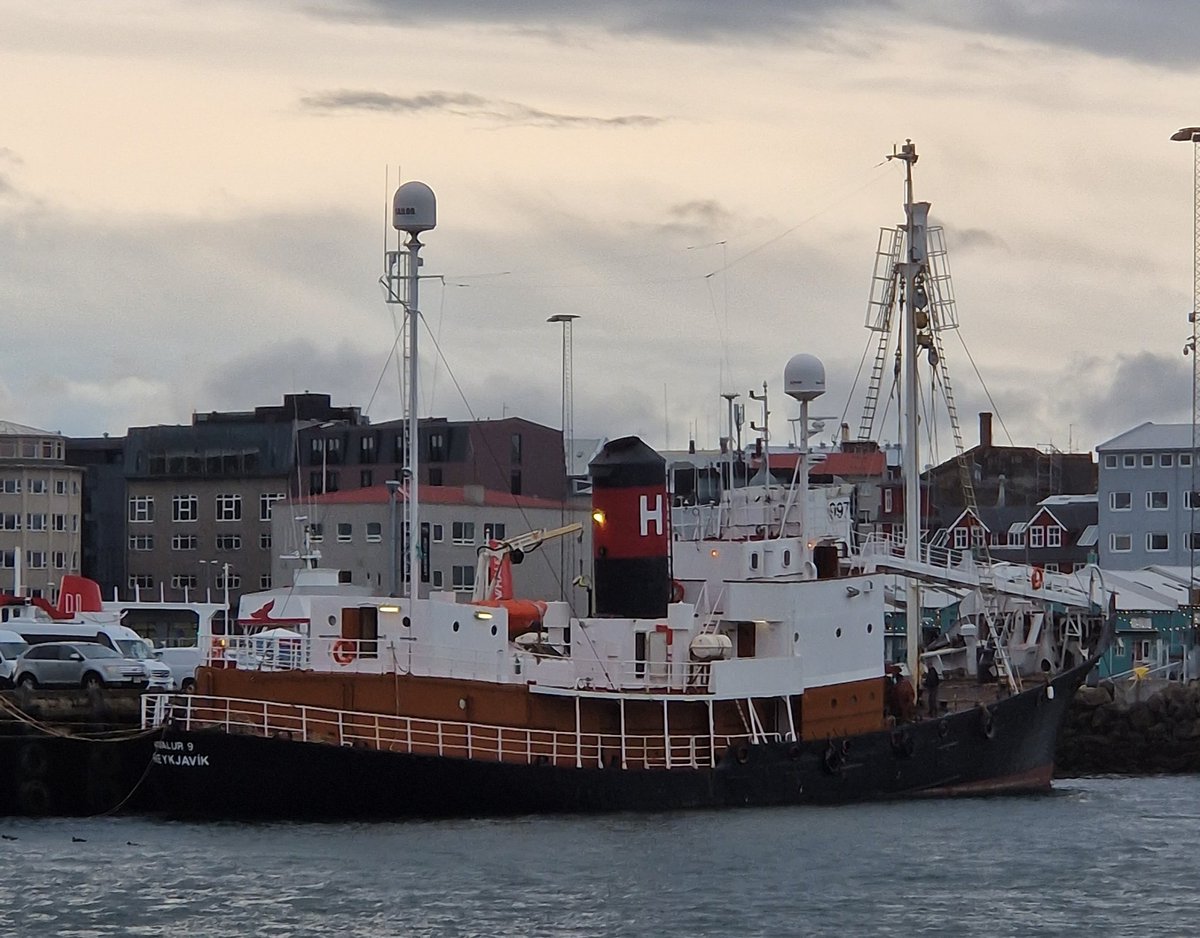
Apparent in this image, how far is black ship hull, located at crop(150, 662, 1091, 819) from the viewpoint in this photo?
124 ft

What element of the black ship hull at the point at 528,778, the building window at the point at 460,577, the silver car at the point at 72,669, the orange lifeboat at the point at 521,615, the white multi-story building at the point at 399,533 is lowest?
the black ship hull at the point at 528,778

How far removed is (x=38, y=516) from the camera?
108875 millimetres

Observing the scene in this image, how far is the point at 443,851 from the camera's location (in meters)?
35.3

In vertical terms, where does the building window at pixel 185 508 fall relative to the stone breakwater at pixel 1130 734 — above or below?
above

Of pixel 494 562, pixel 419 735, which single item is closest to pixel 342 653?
pixel 419 735

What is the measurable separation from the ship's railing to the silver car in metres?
6.94

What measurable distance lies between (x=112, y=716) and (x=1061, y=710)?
64.7 feet

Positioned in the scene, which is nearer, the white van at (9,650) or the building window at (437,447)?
the white van at (9,650)

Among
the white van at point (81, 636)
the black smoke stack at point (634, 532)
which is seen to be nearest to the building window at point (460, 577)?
the white van at point (81, 636)

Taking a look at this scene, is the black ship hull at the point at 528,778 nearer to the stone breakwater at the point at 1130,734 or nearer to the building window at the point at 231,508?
the stone breakwater at the point at 1130,734

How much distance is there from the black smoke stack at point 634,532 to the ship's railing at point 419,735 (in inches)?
98.9

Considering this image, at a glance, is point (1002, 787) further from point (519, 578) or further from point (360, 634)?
point (519, 578)

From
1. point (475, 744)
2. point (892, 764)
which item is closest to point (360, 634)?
point (475, 744)

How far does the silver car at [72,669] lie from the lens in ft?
155
